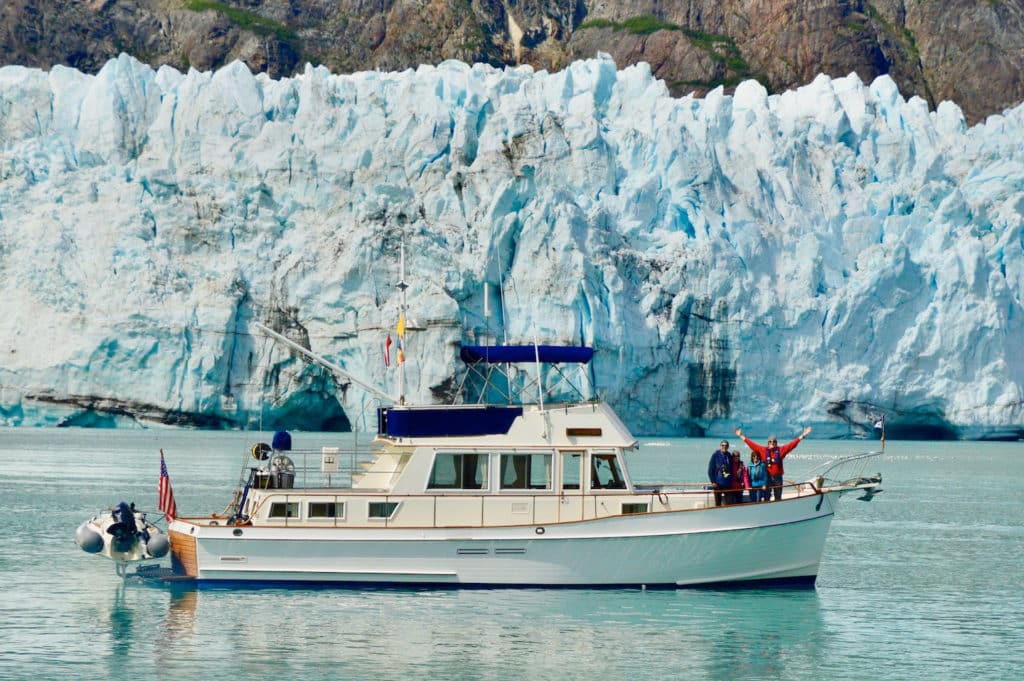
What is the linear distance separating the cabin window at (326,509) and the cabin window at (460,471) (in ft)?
3.73

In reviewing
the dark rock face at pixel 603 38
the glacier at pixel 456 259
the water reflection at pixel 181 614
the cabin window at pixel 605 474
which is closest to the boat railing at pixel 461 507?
the cabin window at pixel 605 474

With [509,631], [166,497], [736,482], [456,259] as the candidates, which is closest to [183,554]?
[166,497]

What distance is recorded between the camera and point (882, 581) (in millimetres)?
19141

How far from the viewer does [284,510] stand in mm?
17281

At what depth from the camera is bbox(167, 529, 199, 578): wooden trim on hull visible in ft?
56.4

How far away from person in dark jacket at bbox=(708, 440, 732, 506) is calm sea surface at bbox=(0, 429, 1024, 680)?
1.21m

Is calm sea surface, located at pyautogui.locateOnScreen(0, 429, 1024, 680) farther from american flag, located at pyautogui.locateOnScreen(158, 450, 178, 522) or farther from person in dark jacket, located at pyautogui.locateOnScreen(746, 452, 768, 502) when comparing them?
person in dark jacket, located at pyautogui.locateOnScreen(746, 452, 768, 502)

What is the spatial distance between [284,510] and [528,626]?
11.9 ft

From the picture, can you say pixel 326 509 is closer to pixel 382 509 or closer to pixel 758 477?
pixel 382 509

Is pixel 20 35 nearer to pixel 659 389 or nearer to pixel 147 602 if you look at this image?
pixel 659 389

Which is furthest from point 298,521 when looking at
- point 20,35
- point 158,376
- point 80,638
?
point 20,35

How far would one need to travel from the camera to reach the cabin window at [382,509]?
17203mm

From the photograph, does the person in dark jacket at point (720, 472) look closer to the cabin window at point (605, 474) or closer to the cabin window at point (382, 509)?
the cabin window at point (605, 474)

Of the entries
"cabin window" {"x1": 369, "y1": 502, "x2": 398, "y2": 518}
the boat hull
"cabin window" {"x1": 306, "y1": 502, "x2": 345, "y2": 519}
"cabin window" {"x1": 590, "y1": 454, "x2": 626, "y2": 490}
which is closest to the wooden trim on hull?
the boat hull
